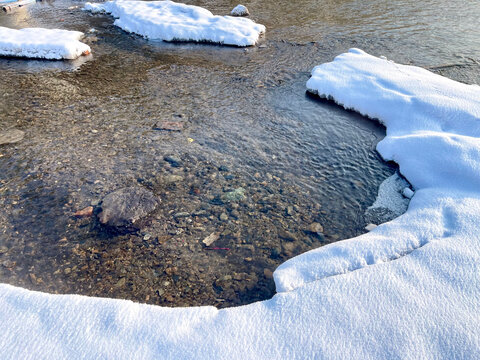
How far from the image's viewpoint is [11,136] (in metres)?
6.02

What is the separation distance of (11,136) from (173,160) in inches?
122

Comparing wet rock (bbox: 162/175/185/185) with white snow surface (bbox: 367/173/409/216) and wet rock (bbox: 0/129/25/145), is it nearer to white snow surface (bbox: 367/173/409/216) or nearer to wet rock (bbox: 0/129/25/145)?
white snow surface (bbox: 367/173/409/216)

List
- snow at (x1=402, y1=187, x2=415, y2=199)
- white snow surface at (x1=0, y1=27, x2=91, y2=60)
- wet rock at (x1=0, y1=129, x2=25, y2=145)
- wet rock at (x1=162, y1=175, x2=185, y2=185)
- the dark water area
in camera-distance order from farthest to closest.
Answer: white snow surface at (x1=0, y1=27, x2=91, y2=60) → wet rock at (x1=0, y1=129, x2=25, y2=145) → wet rock at (x1=162, y1=175, x2=185, y2=185) → snow at (x1=402, y1=187, x2=415, y2=199) → the dark water area

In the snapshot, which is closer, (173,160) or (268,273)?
(268,273)

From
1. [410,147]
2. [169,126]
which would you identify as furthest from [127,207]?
[410,147]

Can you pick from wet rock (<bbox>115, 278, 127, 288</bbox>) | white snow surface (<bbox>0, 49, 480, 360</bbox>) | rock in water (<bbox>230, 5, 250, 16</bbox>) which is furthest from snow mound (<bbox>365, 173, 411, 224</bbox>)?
rock in water (<bbox>230, 5, 250, 16</bbox>)

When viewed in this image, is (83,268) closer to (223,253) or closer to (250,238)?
(223,253)

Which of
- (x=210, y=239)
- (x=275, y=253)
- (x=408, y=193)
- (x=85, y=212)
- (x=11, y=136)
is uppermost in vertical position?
(x=408, y=193)

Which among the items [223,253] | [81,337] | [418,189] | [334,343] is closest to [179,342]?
[81,337]

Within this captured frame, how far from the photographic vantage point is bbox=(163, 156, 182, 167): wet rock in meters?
5.28

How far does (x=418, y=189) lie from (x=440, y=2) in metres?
11.9

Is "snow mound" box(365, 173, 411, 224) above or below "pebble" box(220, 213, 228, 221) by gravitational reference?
above

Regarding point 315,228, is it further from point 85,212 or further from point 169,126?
point 169,126

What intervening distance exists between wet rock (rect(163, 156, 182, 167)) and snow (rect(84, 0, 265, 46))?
5858 millimetres
